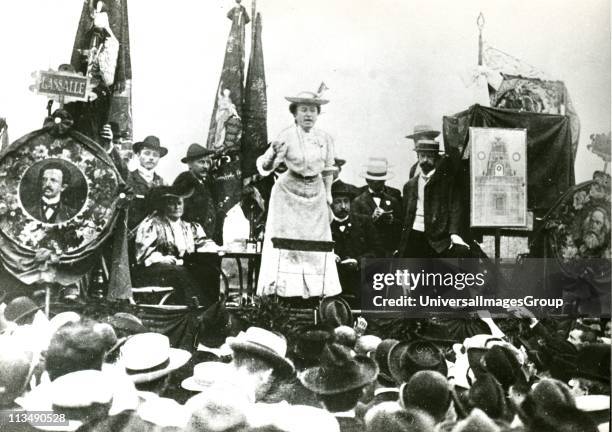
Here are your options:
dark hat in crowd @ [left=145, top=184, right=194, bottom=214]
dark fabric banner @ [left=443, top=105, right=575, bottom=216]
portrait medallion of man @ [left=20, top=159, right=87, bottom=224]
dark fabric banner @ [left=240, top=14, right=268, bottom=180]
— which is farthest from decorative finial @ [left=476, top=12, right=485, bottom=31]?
portrait medallion of man @ [left=20, top=159, right=87, bottom=224]

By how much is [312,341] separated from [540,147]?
7.90ft

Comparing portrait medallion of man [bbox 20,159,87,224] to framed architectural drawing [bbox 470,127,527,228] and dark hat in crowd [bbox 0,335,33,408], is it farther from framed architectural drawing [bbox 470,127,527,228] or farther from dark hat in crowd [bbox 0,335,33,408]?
framed architectural drawing [bbox 470,127,527,228]

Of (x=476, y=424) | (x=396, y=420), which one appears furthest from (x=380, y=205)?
(x=476, y=424)

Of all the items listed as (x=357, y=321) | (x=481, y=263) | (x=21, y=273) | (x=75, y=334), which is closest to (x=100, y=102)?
(x=21, y=273)

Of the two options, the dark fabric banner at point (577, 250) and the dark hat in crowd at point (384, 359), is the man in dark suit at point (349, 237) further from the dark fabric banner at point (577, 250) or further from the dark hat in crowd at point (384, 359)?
Result: the dark fabric banner at point (577, 250)

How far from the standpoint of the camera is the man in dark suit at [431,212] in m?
5.16

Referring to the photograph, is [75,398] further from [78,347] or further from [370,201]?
[370,201]

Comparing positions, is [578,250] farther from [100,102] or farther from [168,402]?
[100,102]

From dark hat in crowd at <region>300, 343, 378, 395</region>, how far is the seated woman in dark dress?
940mm

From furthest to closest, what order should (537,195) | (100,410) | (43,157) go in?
(537,195) < (43,157) < (100,410)

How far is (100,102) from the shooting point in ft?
16.4

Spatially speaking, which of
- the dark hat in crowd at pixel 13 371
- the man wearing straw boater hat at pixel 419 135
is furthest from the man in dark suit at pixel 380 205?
the dark hat in crowd at pixel 13 371

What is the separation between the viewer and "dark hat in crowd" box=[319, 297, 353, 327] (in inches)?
198

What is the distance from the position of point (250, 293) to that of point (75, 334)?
131cm
